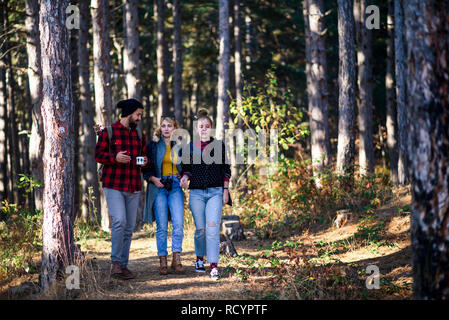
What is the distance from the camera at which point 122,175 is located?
6152mm

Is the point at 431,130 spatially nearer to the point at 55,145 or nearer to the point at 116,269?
the point at 116,269

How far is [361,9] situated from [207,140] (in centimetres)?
1285

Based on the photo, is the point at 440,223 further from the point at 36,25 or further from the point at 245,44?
the point at 245,44

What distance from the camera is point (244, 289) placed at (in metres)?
5.68

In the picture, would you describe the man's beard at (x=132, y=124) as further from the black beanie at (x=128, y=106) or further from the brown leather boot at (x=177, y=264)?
the brown leather boot at (x=177, y=264)

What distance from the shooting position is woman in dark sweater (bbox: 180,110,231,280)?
6371 mm

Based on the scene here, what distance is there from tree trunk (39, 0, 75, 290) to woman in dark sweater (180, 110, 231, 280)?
171 centimetres

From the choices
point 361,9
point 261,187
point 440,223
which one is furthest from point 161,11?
point 440,223

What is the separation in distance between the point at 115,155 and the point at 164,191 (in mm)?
950

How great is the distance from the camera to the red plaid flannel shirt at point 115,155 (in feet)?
19.9

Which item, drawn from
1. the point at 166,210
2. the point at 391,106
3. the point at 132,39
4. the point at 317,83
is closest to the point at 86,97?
the point at 132,39

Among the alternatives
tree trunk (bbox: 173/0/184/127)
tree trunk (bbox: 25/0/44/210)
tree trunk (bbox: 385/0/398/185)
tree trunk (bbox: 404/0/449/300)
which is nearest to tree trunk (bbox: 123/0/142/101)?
tree trunk (bbox: 25/0/44/210)

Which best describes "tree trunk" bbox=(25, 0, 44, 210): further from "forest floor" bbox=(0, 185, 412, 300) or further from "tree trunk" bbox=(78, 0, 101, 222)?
"forest floor" bbox=(0, 185, 412, 300)

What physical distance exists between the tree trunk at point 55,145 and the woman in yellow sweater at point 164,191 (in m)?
1.17
